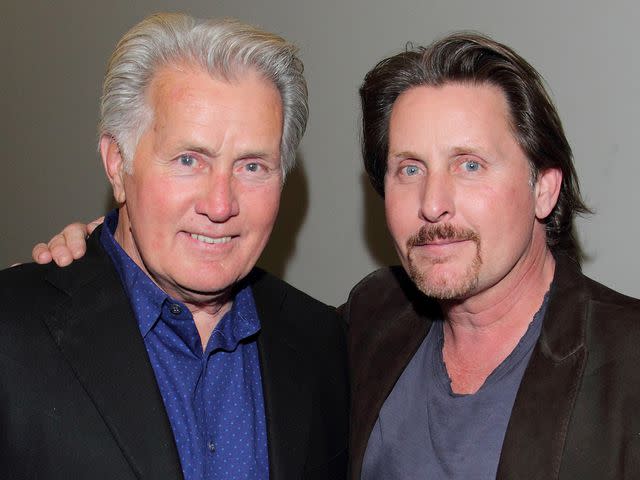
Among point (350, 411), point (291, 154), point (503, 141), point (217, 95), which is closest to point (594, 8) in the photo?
point (503, 141)

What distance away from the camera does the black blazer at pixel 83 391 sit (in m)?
1.77

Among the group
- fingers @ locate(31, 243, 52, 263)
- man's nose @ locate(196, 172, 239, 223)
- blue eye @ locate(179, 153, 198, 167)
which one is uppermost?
blue eye @ locate(179, 153, 198, 167)

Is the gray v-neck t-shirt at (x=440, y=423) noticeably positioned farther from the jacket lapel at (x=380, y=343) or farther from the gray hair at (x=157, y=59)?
the gray hair at (x=157, y=59)

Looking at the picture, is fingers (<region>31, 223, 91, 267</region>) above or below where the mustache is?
below

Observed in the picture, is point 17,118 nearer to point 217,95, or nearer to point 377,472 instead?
point 217,95

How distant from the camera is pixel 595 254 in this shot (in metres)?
2.48

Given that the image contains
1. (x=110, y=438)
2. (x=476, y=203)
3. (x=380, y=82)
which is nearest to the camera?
(x=110, y=438)

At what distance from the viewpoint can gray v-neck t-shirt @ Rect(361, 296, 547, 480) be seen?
200 centimetres

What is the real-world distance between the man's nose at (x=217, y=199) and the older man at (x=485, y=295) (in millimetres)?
506

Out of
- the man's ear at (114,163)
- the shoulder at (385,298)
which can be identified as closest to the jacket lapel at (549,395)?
the shoulder at (385,298)

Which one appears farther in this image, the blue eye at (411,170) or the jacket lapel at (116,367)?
the blue eye at (411,170)

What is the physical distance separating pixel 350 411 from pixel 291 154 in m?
0.77

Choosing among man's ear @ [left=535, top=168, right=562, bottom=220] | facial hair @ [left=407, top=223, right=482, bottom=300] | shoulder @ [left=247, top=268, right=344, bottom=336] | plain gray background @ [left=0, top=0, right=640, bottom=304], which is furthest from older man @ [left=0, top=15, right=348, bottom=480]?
plain gray background @ [left=0, top=0, right=640, bottom=304]

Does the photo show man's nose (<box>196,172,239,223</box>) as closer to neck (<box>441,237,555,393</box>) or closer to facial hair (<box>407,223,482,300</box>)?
facial hair (<box>407,223,482,300</box>)
